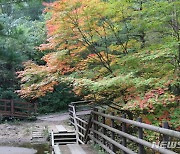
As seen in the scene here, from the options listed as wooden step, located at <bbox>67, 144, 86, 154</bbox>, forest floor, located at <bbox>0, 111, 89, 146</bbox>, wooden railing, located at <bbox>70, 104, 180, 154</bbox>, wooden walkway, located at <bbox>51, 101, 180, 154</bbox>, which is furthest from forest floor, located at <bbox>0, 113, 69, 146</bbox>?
wooden step, located at <bbox>67, 144, 86, 154</bbox>

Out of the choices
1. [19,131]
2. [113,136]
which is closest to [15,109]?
[19,131]

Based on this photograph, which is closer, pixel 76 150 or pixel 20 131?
pixel 76 150

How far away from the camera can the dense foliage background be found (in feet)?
18.9

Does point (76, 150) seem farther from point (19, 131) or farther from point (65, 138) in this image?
point (19, 131)

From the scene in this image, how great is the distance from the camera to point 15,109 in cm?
1816

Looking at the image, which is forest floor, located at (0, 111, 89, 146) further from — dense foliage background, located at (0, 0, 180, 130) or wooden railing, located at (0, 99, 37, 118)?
dense foliage background, located at (0, 0, 180, 130)

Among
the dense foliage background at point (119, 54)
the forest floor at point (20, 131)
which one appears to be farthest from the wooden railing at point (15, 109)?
the dense foliage background at point (119, 54)

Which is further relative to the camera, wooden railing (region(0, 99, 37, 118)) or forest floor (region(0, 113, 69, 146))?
wooden railing (region(0, 99, 37, 118))

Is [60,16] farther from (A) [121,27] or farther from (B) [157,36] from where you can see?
(B) [157,36]

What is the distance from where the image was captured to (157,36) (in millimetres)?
7316

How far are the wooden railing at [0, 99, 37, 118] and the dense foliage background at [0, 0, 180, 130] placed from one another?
8.67 meters

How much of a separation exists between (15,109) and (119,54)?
12.1 meters

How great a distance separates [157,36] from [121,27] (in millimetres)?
999

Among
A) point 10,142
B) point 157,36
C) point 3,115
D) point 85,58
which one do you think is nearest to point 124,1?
point 157,36
